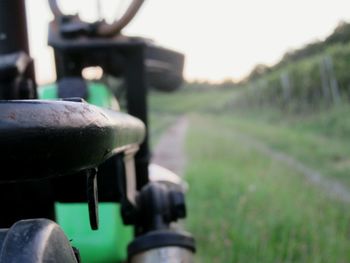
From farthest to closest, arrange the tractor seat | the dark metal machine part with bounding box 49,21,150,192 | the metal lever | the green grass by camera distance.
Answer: the green grass, the dark metal machine part with bounding box 49,21,150,192, the metal lever, the tractor seat

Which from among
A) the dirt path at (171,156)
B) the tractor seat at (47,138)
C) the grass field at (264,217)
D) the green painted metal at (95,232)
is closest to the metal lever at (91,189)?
the tractor seat at (47,138)

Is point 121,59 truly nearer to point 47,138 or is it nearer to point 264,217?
point 47,138

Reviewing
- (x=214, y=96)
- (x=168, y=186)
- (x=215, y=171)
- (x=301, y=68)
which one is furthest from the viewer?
(x=214, y=96)

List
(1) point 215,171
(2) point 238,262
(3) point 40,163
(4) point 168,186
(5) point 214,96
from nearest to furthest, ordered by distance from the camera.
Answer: (3) point 40,163 → (4) point 168,186 → (2) point 238,262 → (1) point 215,171 → (5) point 214,96

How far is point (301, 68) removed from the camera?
828 inches

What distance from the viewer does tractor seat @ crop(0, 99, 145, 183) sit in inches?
18.6

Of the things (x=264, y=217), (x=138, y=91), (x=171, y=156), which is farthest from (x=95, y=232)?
(x=171, y=156)

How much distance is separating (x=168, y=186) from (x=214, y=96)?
69923mm

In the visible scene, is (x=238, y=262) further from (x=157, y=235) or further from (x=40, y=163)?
(x=40, y=163)

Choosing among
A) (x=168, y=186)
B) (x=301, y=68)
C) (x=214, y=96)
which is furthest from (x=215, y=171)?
(x=214, y=96)

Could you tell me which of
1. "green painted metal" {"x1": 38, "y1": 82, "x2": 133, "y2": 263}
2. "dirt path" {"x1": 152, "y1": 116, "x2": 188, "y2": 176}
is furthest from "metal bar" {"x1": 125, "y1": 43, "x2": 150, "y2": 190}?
"dirt path" {"x1": 152, "y1": 116, "x2": 188, "y2": 176}

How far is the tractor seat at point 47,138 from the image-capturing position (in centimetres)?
47

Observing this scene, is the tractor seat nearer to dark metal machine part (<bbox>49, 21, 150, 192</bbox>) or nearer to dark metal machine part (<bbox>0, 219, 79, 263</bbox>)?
dark metal machine part (<bbox>0, 219, 79, 263</bbox>)

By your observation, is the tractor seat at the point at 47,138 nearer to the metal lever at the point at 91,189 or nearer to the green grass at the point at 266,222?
the metal lever at the point at 91,189
